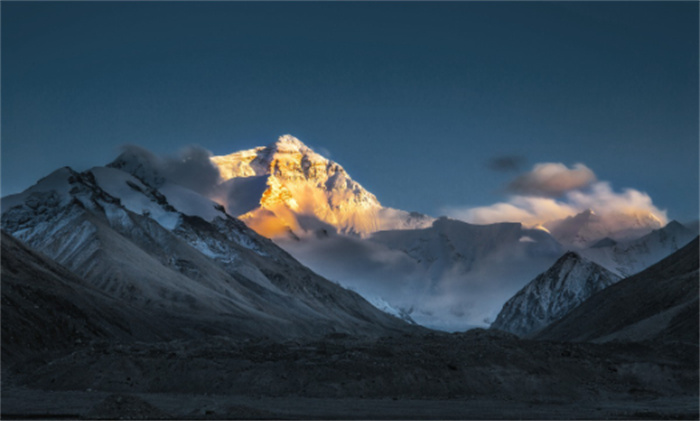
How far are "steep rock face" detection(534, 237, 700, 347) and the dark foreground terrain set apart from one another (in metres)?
36.0

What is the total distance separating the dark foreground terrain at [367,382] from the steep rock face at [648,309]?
3600 cm

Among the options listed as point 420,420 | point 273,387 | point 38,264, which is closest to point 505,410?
point 420,420

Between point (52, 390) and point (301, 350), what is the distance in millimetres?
20836

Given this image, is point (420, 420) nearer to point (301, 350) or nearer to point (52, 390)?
point (301, 350)

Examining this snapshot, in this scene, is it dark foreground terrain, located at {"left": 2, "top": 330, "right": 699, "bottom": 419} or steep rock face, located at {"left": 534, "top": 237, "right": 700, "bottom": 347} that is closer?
dark foreground terrain, located at {"left": 2, "top": 330, "right": 699, "bottom": 419}

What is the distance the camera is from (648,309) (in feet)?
457

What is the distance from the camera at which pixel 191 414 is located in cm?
5172

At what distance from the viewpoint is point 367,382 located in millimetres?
65188

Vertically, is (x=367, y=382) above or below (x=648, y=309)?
below

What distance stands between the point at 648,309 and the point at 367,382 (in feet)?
288

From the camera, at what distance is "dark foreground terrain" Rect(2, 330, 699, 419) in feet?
186

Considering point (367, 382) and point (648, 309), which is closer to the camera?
point (367, 382)

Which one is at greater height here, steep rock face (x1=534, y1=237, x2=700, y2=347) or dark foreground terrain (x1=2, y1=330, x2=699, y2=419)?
steep rock face (x1=534, y1=237, x2=700, y2=347)

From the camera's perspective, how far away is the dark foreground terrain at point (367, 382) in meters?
56.8
